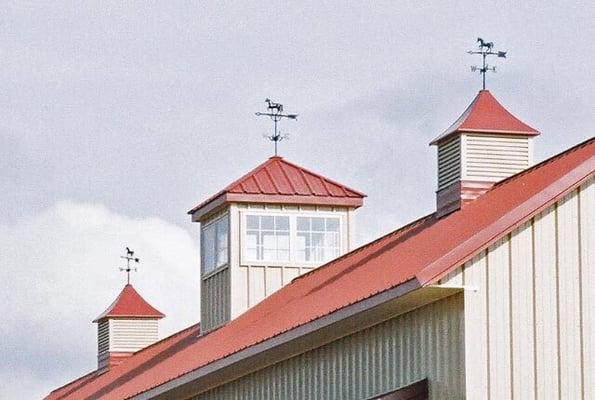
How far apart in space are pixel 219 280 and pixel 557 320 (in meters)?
16.4

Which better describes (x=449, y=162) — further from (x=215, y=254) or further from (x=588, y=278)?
(x=215, y=254)

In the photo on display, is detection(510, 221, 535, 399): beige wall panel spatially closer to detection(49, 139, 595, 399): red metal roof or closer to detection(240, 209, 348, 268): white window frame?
detection(49, 139, 595, 399): red metal roof

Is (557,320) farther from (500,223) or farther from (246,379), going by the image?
(246,379)

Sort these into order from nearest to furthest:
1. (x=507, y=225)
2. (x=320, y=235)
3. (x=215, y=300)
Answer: (x=507, y=225) < (x=320, y=235) < (x=215, y=300)

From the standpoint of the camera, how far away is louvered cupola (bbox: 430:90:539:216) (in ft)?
95.8

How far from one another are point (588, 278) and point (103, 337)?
29.6 metres

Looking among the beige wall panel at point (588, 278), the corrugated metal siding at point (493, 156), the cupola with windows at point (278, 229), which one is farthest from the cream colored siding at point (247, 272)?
the beige wall panel at point (588, 278)

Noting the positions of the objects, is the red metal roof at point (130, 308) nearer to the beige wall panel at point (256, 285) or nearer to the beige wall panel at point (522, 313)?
the beige wall panel at point (256, 285)

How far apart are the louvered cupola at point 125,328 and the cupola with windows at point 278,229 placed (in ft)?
40.7

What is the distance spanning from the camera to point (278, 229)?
125ft

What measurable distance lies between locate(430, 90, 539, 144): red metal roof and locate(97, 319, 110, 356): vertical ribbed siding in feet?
71.9

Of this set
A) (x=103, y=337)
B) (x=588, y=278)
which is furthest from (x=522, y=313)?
(x=103, y=337)

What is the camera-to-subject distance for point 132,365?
4472 centimetres

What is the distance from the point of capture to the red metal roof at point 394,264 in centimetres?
2288
